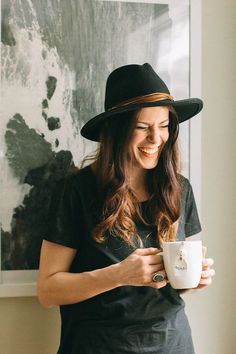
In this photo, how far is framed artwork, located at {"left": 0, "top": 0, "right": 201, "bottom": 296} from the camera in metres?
1.36

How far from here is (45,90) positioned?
1380mm

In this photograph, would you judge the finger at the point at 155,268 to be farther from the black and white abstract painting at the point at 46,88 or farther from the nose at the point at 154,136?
the black and white abstract painting at the point at 46,88

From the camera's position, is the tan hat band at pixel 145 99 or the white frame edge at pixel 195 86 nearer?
the tan hat band at pixel 145 99

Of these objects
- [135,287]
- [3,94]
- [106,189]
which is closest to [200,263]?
[135,287]

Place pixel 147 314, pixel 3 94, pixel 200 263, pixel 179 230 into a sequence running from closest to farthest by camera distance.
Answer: pixel 200 263 < pixel 147 314 < pixel 179 230 < pixel 3 94

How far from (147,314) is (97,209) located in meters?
0.27

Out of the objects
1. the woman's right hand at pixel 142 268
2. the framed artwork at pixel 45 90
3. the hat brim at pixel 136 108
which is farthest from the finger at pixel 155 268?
the framed artwork at pixel 45 90

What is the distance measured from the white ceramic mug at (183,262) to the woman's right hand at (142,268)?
0.03 m

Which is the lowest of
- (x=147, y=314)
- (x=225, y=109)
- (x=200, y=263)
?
(x=147, y=314)

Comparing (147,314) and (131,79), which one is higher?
(131,79)

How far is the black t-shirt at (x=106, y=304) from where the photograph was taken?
3.71 ft

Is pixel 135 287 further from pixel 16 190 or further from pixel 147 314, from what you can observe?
pixel 16 190

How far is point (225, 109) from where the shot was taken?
5.00 ft

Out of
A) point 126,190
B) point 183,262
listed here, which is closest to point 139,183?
point 126,190
